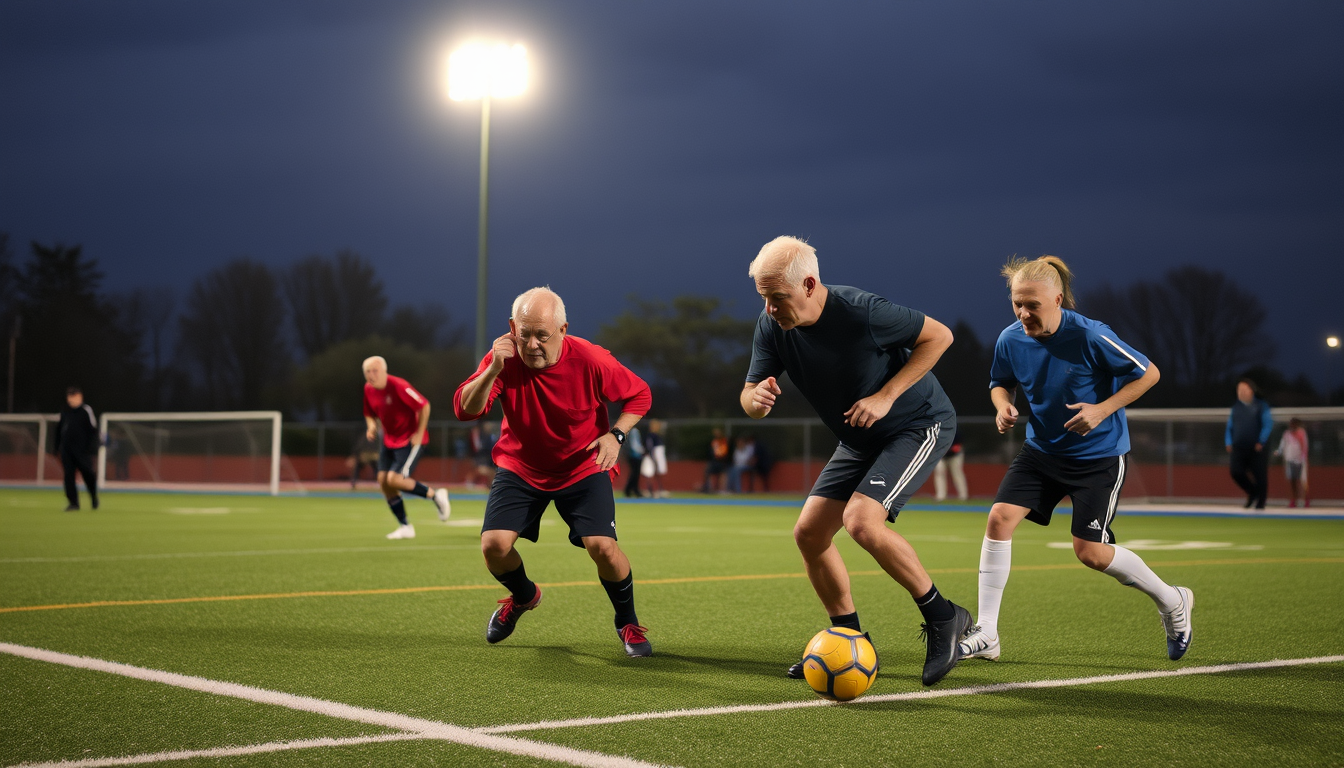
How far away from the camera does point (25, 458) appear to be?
126 ft

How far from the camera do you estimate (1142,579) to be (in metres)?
6.02

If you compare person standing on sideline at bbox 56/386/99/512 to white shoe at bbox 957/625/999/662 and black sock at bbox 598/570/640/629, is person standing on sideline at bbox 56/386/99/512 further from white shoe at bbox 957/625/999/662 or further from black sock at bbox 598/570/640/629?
white shoe at bbox 957/625/999/662

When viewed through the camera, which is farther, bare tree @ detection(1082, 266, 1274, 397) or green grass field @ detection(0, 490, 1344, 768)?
bare tree @ detection(1082, 266, 1274, 397)

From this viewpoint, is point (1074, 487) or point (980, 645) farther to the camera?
point (1074, 487)

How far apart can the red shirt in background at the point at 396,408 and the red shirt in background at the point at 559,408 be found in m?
7.28

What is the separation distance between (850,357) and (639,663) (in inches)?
69.6

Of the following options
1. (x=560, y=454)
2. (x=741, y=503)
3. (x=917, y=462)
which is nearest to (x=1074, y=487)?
(x=917, y=462)

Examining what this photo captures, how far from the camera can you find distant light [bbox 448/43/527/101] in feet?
87.3

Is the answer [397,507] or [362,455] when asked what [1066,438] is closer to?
[397,507]

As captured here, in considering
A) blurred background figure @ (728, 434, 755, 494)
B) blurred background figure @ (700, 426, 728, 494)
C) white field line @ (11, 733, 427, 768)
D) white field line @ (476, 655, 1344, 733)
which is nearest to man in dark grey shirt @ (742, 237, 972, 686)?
white field line @ (476, 655, 1344, 733)

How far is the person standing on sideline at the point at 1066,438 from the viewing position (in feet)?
19.5

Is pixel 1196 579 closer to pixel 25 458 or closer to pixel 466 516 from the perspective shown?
pixel 466 516

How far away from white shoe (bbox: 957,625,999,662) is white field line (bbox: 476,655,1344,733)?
554 mm

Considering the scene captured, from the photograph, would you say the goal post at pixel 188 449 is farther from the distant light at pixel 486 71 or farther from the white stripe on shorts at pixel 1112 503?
the white stripe on shorts at pixel 1112 503
